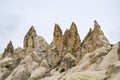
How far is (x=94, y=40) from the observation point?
311ft

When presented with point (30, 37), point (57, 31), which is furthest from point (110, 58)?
point (30, 37)

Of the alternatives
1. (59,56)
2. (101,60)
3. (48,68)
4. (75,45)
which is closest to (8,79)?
(48,68)

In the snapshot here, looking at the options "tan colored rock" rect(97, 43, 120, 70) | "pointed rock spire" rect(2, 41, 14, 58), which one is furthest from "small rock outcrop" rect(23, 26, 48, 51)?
"tan colored rock" rect(97, 43, 120, 70)

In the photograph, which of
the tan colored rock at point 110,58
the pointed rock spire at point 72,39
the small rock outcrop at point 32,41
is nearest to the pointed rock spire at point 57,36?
the pointed rock spire at point 72,39

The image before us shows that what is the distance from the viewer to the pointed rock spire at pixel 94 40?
9269 centimetres

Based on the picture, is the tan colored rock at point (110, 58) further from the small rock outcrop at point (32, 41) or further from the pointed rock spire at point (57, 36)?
the small rock outcrop at point (32, 41)

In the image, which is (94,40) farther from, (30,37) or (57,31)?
(30,37)

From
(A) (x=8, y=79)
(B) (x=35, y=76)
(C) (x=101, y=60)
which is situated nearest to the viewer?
(C) (x=101, y=60)

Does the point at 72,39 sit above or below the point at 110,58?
above

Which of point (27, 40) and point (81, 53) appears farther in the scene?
point (27, 40)

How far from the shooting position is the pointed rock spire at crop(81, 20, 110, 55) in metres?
92.7

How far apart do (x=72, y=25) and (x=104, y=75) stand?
63.1 metres

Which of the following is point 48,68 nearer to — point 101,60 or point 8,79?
point 8,79

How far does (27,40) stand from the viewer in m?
120
